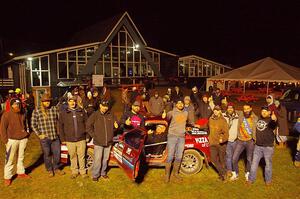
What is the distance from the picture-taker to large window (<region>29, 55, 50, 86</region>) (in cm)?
2073

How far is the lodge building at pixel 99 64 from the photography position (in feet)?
68.2

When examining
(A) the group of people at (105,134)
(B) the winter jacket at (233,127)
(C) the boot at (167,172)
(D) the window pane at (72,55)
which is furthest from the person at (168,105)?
(D) the window pane at (72,55)

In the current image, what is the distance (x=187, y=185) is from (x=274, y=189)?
1.99 metres

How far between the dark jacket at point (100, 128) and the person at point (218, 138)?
7.78 feet

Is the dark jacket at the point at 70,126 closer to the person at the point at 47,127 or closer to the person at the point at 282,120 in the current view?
the person at the point at 47,127

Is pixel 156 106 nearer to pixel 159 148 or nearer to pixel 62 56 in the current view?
pixel 159 148

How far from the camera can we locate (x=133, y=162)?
5016mm

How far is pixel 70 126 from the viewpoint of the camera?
572 cm

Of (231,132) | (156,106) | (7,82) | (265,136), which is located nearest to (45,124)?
(231,132)

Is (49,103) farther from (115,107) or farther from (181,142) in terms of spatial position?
(115,107)

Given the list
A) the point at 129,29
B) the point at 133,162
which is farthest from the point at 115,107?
the point at 133,162

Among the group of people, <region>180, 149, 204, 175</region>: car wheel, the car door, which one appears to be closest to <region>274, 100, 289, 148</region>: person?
the group of people

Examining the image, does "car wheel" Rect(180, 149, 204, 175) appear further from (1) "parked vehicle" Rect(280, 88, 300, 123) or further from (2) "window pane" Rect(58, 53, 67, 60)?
(2) "window pane" Rect(58, 53, 67, 60)

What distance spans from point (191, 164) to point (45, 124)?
370 centimetres
